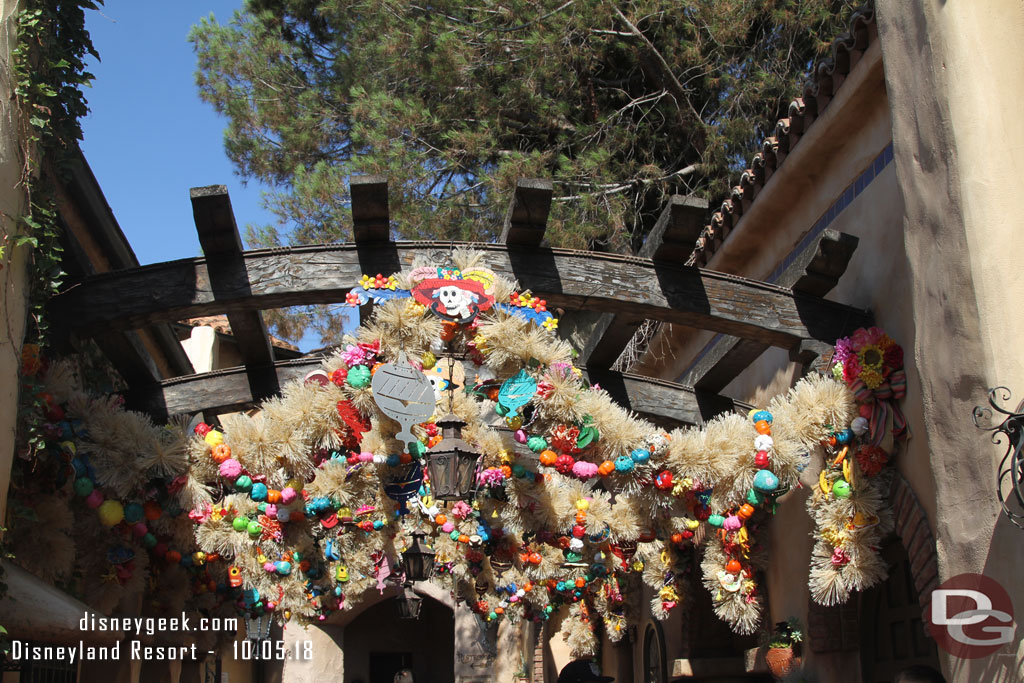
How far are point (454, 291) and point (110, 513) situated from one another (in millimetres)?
2191

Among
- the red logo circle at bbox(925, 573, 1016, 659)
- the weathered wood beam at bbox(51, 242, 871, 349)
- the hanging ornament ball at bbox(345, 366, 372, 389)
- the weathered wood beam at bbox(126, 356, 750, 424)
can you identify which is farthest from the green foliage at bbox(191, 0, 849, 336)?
the red logo circle at bbox(925, 573, 1016, 659)

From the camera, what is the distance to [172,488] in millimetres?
5070

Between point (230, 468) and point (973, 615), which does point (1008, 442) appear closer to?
point (973, 615)

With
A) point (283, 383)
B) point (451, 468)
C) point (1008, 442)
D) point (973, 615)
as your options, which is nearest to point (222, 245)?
point (283, 383)

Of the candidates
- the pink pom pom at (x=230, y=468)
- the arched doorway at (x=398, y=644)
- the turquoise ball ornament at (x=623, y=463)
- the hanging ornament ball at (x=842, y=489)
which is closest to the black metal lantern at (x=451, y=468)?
the turquoise ball ornament at (x=623, y=463)

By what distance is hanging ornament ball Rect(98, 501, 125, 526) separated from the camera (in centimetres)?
495

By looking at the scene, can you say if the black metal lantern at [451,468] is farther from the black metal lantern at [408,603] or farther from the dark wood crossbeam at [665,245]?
the black metal lantern at [408,603]

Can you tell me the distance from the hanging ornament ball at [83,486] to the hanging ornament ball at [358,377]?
1435 mm

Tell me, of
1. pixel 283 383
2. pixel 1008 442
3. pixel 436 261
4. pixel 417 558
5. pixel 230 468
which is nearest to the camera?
pixel 1008 442

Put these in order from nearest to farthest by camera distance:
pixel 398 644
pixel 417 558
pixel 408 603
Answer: pixel 417 558
pixel 408 603
pixel 398 644

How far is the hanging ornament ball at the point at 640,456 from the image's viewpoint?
4.99m

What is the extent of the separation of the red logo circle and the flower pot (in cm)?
255

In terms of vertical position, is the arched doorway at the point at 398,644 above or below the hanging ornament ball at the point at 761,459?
below

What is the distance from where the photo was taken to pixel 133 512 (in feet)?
16.5
